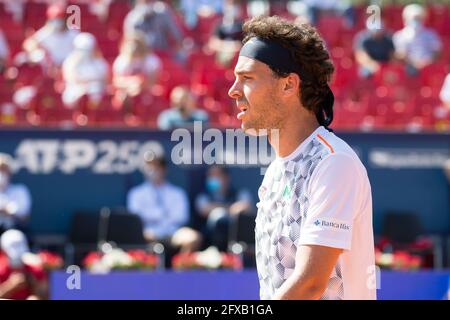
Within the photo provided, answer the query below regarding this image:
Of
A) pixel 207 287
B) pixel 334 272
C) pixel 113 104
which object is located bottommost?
pixel 207 287

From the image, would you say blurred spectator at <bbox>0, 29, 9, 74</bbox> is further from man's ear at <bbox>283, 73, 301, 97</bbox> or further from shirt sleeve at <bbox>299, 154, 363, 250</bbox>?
shirt sleeve at <bbox>299, 154, 363, 250</bbox>

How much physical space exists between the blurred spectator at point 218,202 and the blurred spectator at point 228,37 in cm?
340

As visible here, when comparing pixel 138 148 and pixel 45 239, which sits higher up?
pixel 138 148

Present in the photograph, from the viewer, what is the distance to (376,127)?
44.9ft

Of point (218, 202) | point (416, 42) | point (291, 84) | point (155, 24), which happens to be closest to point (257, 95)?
point (291, 84)

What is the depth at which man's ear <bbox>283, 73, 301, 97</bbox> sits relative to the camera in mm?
3574

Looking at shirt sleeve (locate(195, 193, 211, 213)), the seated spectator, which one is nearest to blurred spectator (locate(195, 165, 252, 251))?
shirt sleeve (locate(195, 193, 211, 213))

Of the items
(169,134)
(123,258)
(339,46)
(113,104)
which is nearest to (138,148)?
(169,134)

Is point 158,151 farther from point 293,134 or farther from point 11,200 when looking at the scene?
point 293,134

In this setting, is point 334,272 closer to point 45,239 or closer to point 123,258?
point 123,258

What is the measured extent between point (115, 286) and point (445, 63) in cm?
908

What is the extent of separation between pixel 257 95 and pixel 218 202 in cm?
807

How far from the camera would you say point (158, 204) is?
11453mm

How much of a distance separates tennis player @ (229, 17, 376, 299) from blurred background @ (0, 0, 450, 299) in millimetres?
4274
